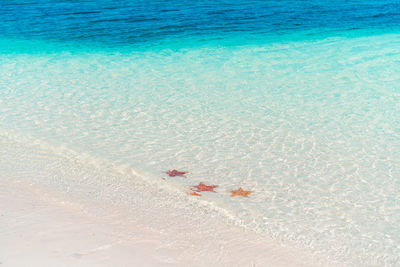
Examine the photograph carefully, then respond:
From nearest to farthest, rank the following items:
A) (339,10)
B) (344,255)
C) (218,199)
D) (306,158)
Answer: (344,255), (218,199), (306,158), (339,10)

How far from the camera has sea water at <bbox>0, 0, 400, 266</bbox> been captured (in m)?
3.87

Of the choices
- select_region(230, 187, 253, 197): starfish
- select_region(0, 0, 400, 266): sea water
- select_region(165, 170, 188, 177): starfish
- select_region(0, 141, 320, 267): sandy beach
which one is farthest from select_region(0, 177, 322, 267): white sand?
select_region(165, 170, 188, 177): starfish

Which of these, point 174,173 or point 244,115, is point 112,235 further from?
point 244,115

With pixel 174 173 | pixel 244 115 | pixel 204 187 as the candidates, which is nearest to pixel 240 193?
pixel 204 187

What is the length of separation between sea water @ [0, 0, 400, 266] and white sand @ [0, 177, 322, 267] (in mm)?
300

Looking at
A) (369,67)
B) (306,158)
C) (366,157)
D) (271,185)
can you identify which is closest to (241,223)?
(271,185)

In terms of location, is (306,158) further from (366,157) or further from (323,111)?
(323,111)

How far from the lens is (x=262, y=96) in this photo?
6680 millimetres

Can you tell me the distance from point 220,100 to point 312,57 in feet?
11.0

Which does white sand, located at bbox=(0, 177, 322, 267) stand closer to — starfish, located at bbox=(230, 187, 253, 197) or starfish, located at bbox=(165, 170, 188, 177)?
starfish, located at bbox=(230, 187, 253, 197)

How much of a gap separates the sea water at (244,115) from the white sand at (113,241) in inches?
11.8

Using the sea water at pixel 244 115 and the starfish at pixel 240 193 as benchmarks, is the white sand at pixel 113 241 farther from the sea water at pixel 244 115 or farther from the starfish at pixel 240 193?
the starfish at pixel 240 193

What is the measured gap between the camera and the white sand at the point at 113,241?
9.77 ft

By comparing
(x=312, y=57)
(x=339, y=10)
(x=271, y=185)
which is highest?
(x=339, y=10)
